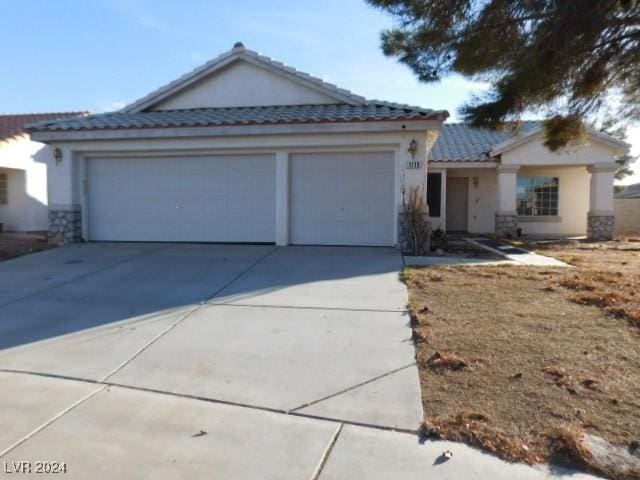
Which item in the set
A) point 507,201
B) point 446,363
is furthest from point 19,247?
point 507,201

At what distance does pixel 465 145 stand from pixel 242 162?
10.6 meters

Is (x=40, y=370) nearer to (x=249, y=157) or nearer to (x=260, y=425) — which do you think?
(x=260, y=425)

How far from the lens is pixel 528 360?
4309mm

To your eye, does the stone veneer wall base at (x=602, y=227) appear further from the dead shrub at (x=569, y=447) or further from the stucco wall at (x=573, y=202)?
the dead shrub at (x=569, y=447)

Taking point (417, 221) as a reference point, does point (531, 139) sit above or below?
above

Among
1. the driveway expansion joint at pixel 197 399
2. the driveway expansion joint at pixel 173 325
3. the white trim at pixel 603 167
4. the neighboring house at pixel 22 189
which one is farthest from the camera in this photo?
the neighboring house at pixel 22 189

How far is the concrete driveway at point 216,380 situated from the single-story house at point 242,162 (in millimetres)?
3770

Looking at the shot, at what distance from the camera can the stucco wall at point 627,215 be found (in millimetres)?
19797

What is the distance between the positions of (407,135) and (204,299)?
21.0 feet

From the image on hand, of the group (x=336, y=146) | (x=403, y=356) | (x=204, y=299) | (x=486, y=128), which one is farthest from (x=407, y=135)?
(x=403, y=356)

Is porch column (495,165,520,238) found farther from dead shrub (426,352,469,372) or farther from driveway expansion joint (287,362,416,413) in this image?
driveway expansion joint (287,362,416,413)

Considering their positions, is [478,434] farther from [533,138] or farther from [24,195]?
[24,195]

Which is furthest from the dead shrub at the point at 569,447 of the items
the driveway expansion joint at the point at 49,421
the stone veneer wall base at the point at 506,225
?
the stone veneer wall base at the point at 506,225

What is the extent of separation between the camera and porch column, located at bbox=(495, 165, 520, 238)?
16.5m
